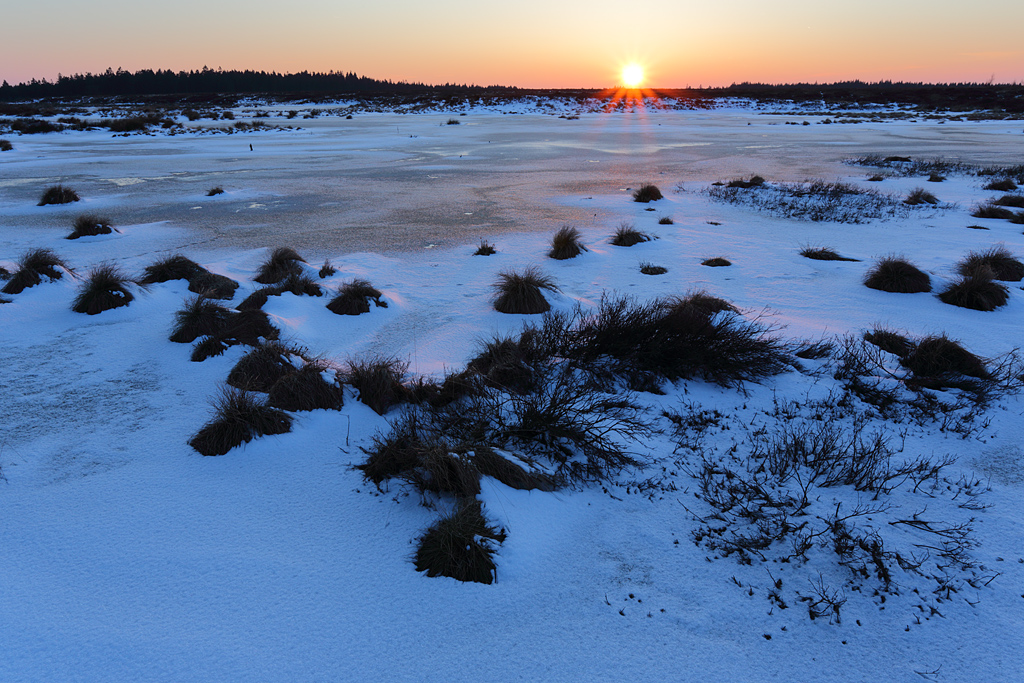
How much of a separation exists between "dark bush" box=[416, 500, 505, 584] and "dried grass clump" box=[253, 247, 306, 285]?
18.3 feet

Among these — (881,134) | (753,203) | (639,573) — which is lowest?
(639,573)

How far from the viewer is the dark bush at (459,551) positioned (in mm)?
3123

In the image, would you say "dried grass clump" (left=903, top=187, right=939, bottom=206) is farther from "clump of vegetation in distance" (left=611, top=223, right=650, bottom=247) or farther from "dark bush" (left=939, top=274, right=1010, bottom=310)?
"clump of vegetation in distance" (left=611, top=223, right=650, bottom=247)

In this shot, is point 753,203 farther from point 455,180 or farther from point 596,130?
point 596,130

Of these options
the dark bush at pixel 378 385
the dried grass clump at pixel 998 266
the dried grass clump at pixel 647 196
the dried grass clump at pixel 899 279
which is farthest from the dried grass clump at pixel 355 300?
the dried grass clump at pixel 647 196

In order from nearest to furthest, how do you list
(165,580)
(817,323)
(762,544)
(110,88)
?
(165,580) < (762,544) < (817,323) < (110,88)

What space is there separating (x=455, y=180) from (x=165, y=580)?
1521 centimetres

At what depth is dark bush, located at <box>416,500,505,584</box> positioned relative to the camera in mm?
3123

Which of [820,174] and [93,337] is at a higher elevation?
[820,174]

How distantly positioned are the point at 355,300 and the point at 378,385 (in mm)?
2451

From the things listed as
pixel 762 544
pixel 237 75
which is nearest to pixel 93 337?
pixel 762 544

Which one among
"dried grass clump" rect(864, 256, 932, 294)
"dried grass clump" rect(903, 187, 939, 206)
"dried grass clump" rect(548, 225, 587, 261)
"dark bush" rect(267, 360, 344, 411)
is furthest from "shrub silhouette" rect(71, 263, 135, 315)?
"dried grass clump" rect(903, 187, 939, 206)

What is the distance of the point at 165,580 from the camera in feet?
10.0

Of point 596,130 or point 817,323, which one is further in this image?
point 596,130
